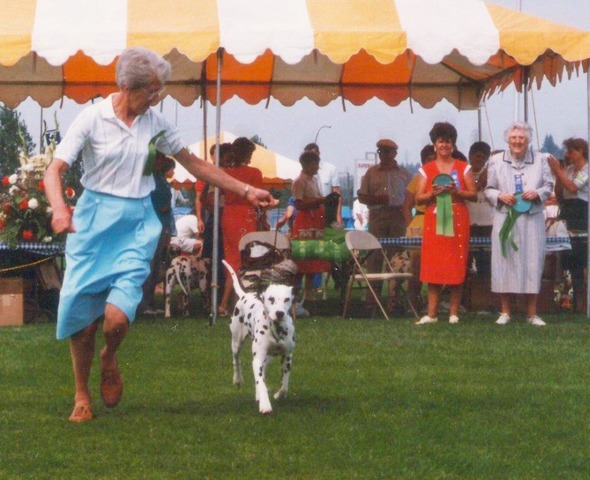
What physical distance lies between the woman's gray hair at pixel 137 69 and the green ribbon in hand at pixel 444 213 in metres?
6.63

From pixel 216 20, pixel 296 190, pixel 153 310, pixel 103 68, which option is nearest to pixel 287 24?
pixel 216 20

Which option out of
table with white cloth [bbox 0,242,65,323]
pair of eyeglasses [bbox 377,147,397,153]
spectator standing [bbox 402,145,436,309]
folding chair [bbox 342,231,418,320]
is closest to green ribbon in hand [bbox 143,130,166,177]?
table with white cloth [bbox 0,242,65,323]

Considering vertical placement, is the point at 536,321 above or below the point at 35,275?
below

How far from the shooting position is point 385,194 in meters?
15.9

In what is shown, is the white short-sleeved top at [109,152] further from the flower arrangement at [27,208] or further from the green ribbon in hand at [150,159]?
the flower arrangement at [27,208]

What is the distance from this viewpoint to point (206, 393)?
27.5 ft

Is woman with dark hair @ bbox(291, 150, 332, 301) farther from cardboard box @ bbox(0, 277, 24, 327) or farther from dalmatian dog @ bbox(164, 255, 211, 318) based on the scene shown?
cardboard box @ bbox(0, 277, 24, 327)

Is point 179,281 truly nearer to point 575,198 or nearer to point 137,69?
point 575,198

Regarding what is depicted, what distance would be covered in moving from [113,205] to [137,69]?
706mm

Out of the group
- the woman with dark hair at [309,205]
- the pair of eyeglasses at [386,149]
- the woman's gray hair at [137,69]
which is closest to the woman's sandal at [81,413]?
the woman's gray hair at [137,69]

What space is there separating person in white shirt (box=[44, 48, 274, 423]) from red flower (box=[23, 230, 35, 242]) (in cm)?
680

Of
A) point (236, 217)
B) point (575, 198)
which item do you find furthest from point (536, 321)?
point (236, 217)

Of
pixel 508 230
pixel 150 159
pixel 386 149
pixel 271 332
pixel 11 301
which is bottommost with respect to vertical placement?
pixel 11 301

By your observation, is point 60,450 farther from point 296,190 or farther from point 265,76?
point 265,76
